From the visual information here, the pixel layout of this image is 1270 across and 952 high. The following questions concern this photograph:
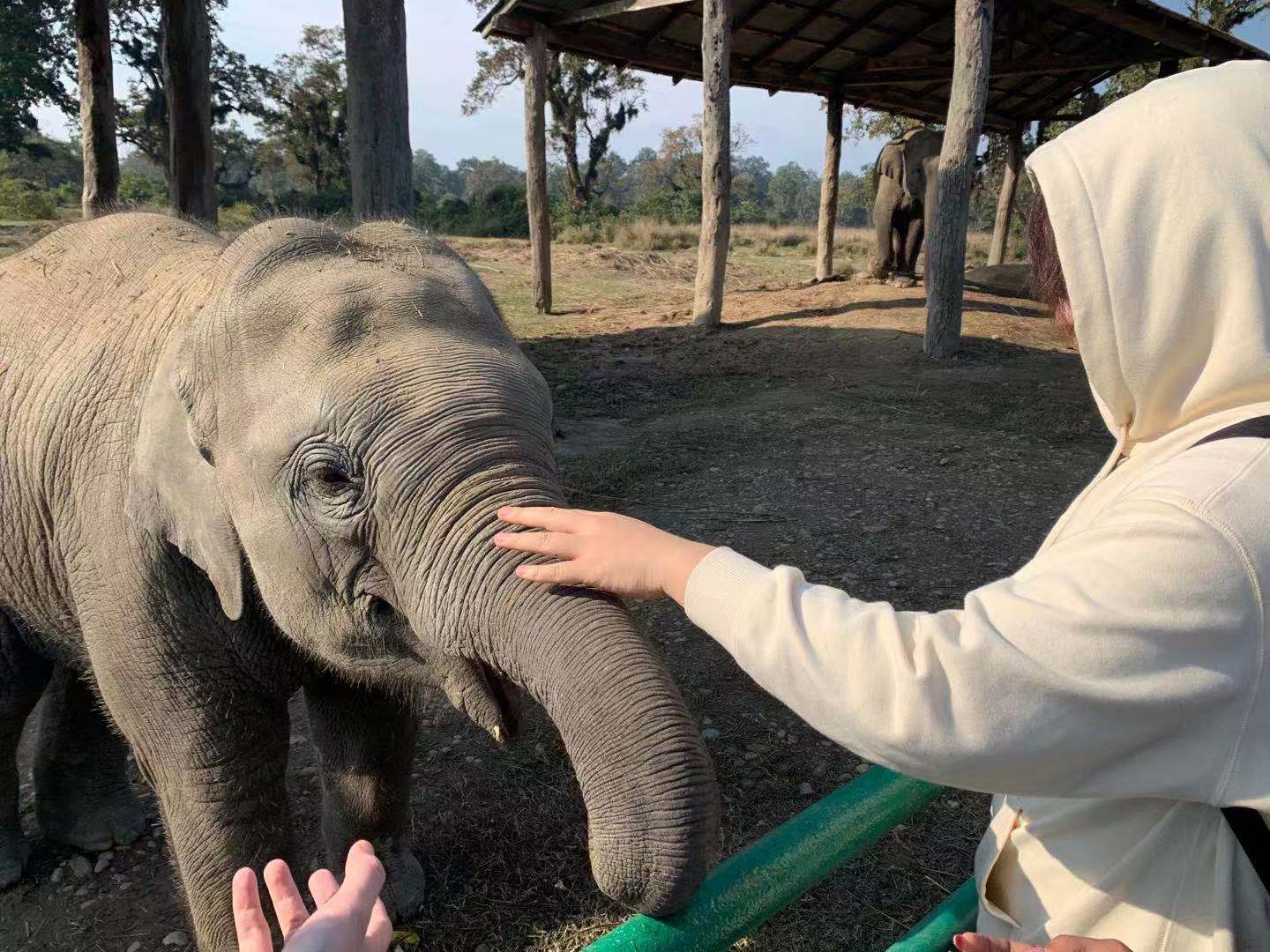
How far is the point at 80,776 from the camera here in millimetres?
3449

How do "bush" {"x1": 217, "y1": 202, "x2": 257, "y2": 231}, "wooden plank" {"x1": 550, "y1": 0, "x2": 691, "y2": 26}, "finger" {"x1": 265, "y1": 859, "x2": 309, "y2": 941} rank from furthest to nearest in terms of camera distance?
"wooden plank" {"x1": 550, "y1": 0, "x2": 691, "y2": 26} → "bush" {"x1": 217, "y1": 202, "x2": 257, "y2": 231} → "finger" {"x1": 265, "y1": 859, "x2": 309, "y2": 941}

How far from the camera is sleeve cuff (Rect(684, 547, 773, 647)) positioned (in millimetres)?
1105

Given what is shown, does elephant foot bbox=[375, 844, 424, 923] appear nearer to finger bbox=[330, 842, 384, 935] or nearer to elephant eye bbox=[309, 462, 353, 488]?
elephant eye bbox=[309, 462, 353, 488]

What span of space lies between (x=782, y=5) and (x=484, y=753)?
12.5 meters

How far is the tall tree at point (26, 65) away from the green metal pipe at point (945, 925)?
32.4 meters

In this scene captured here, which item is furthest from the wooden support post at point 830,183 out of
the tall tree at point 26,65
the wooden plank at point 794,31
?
the tall tree at point 26,65

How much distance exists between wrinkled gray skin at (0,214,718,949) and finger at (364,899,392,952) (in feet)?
1.12

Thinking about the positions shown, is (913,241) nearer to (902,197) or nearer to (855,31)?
(902,197)

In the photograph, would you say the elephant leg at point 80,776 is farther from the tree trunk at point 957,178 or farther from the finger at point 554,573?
the tree trunk at point 957,178

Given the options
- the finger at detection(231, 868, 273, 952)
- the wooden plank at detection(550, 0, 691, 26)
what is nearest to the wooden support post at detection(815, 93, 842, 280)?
the wooden plank at detection(550, 0, 691, 26)

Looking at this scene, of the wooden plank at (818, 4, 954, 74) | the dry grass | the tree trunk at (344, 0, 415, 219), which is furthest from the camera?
the dry grass

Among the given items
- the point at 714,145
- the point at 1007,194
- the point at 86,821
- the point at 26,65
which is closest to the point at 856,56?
the point at 1007,194

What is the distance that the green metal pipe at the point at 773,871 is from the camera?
→ 1.15 m

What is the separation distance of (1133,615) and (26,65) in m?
34.7
